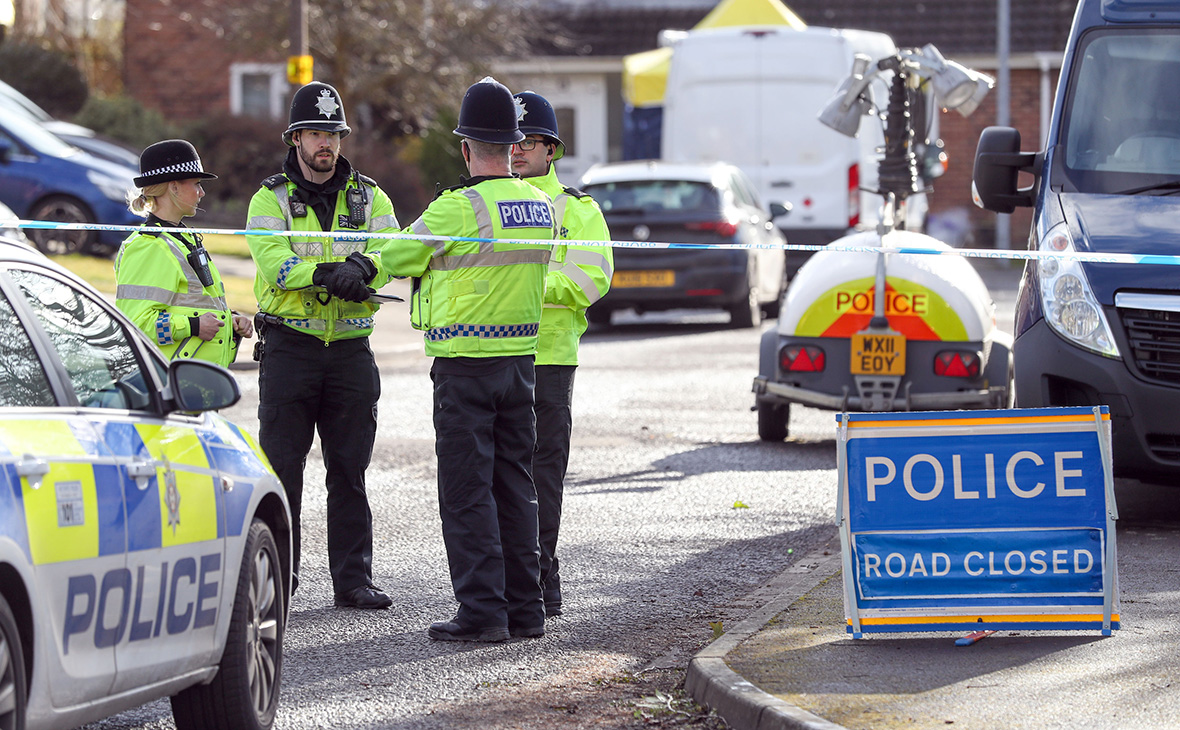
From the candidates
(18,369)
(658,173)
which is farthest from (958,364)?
(658,173)

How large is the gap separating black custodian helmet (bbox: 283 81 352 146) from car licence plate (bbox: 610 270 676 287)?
456 inches

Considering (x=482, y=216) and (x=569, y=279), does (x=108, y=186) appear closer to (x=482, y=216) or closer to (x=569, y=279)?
(x=569, y=279)

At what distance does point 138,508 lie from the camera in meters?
4.43

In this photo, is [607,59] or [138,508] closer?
[138,508]

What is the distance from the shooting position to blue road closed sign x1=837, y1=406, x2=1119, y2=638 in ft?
19.7

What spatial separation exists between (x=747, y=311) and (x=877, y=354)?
8719 mm

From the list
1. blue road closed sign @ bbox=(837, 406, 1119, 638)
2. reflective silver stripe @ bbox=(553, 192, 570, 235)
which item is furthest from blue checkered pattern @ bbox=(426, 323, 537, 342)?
blue road closed sign @ bbox=(837, 406, 1119, 638)

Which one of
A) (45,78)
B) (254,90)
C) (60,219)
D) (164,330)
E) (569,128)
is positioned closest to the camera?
(164,330)

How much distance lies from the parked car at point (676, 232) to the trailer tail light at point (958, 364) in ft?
25.2

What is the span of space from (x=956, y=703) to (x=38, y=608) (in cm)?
265

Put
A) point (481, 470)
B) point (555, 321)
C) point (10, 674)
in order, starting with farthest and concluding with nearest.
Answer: point (555, 321) < point (481, 470) < point (10, 674)

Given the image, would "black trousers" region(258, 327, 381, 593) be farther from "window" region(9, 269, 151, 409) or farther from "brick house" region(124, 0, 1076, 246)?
"brick house" region(124, 0, 1076, 246)

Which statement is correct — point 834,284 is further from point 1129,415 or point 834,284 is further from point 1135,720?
point 1135,720

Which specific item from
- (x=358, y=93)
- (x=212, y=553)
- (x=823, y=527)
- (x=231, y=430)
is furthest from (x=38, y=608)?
(x=358, y=93)
